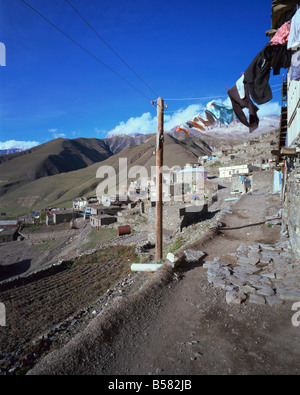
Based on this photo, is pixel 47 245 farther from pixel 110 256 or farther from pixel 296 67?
pixel 296 67

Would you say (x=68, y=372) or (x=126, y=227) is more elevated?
(x=68, y=372)

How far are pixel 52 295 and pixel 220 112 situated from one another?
12.9 m

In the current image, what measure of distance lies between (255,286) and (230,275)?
0.71 m

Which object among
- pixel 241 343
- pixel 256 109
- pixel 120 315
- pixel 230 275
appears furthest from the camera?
pixel 256 109

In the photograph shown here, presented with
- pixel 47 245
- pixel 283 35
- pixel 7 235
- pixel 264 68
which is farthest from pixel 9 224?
pixel 283 35

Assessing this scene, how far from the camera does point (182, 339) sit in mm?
3369

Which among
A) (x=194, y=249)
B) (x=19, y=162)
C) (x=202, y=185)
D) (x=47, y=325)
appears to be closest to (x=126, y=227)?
(x=202, y=185)

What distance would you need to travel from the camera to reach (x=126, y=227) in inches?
1153

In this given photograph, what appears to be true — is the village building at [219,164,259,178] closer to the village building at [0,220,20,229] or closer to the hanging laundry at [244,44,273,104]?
the hanging laundry at [244,44,273,104]

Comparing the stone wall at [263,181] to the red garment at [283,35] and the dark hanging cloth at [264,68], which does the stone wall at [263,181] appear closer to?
the dark hanging cloth at [264,68]

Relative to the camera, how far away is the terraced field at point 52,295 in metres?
8.46

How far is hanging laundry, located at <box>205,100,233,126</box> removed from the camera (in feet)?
26.1

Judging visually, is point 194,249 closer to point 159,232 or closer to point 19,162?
point 159,232

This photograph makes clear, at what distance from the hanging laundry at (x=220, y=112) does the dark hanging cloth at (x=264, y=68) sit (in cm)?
187
